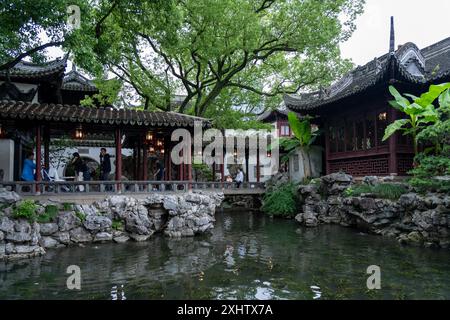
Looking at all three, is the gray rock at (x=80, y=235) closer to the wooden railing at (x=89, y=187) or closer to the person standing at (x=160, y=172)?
the wooden railing at (x=89, y=187)

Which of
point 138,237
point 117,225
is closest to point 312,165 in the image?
point 138,237

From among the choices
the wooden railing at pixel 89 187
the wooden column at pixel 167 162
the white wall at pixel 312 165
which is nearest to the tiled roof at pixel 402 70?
the white wall at pixel 312 165

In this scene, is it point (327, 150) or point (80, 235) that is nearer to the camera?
point (80, 235)

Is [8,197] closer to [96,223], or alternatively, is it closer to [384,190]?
[96,223]

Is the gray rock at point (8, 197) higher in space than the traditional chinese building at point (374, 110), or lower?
lower

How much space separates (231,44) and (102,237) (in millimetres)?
10373

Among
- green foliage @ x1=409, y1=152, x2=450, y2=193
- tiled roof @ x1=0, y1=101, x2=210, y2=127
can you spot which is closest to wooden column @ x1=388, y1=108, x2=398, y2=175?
green foliage @ x1=409, y1=152, x2=450, y2=193

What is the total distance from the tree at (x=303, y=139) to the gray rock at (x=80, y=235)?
11.5 m

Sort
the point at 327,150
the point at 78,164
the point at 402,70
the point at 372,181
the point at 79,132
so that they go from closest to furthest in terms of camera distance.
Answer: the point at 79,132 → the point at 402,70 → the point at 78,164 → the point at 372,181 → the point at 327,150

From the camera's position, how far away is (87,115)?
11.2 m

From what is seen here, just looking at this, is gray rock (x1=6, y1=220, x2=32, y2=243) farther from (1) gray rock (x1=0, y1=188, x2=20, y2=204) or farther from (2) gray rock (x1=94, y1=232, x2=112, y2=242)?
(2) gray rock (x1=94, y1=232, x2=112, y2=242)

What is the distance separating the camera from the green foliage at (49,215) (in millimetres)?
9672

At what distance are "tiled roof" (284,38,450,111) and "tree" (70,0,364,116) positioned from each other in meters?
1.15
